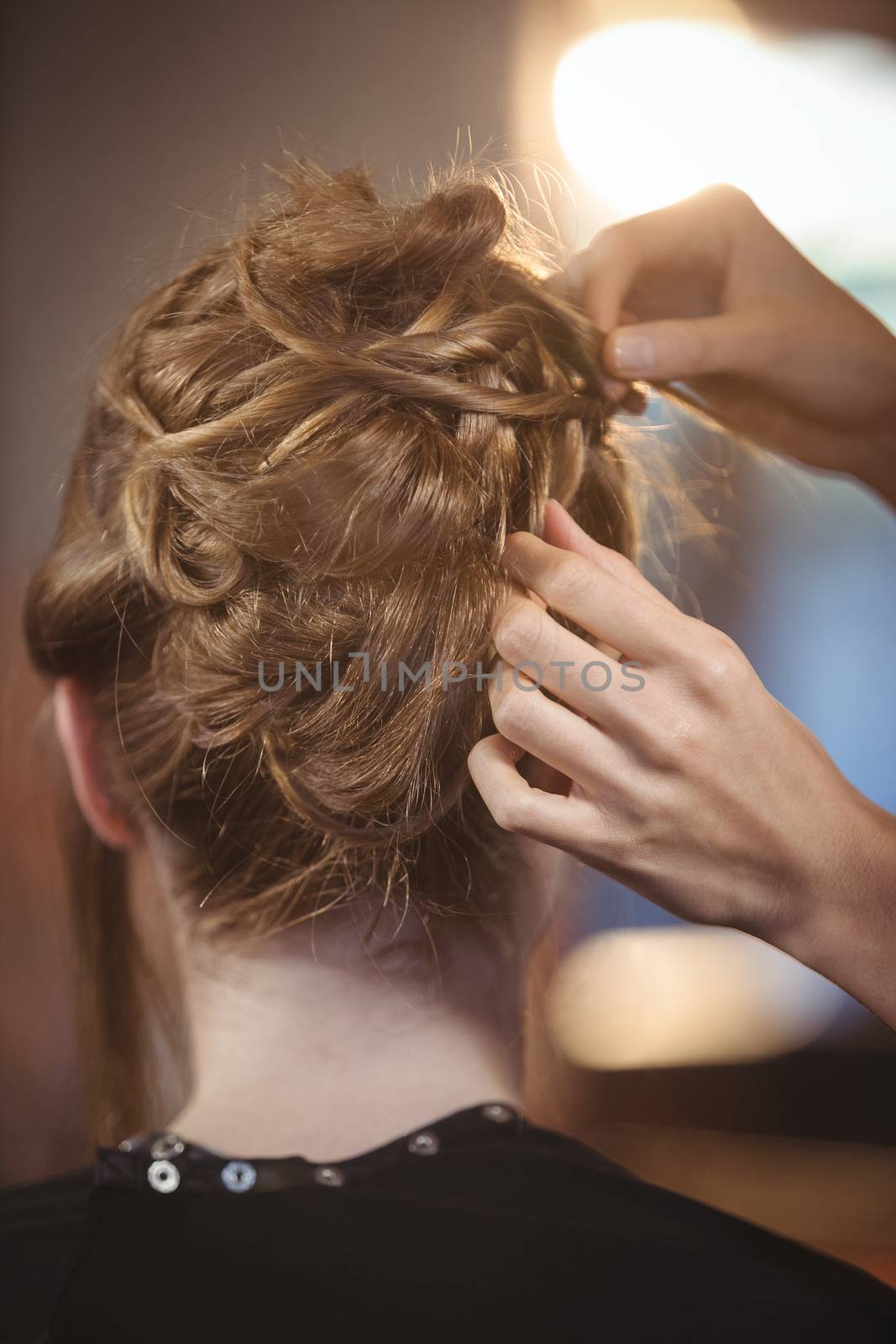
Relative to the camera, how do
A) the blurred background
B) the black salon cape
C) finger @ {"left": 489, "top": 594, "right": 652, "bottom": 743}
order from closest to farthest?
finger @ {"left": 489, "top": 594, "right": 652, "bottom": 743} < the black salon cape < the blurred background

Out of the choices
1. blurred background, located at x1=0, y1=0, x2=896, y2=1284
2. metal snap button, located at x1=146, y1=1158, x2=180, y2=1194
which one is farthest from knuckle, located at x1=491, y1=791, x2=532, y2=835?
metal snap button, located at x1=146, y1=1158, x2=180, y2=1194

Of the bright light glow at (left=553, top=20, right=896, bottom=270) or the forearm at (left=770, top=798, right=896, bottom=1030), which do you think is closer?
the forearm at (left=770, top=798, right=896, bottom=1030)

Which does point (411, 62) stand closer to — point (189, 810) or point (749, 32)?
point (749, 32)

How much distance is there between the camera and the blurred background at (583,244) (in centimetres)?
83

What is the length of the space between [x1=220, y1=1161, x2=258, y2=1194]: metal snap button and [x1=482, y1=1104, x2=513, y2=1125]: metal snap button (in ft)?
0.69

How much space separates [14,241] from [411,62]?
0.43m

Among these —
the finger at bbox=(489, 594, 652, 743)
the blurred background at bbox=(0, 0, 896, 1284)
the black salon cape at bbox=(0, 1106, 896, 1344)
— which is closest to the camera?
the finger at bbox=(489, 594, 652, 743)

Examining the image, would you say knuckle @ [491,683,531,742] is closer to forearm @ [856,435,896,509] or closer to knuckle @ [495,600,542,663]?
knuckle @ [495,600,542,663]

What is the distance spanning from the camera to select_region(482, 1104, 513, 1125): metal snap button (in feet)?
2.56

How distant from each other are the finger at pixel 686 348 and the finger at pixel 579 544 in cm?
19

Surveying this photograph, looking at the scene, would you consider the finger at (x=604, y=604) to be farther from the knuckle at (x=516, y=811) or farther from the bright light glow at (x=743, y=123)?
the bright light glow at (x=743, y=123)

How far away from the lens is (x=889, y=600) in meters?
0.93

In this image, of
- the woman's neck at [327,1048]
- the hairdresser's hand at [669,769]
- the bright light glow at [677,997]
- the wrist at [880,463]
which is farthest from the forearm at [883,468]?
the woman's neck at [327,1048]

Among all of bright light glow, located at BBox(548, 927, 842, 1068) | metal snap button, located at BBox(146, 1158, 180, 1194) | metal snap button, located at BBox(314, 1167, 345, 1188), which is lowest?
metal snap button, located at BBox(146, 1158, 180, 1194)
